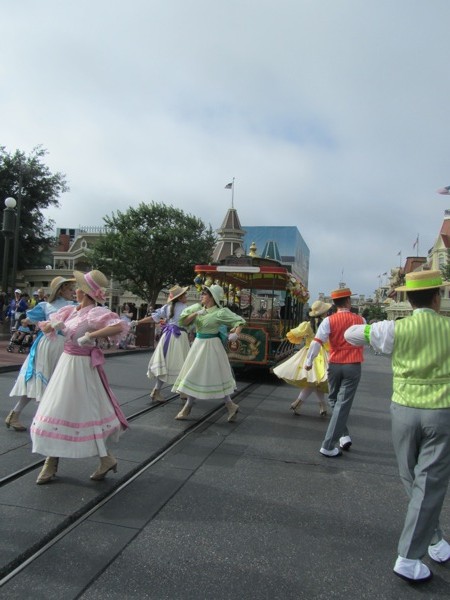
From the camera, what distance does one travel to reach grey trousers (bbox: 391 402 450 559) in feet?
9.43

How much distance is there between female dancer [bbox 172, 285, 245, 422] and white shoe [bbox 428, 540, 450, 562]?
11.7 ft

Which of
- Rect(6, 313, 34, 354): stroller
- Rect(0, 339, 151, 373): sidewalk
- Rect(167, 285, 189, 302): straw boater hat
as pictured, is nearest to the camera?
Rect(167, 285, 189, 302): straw boater hat

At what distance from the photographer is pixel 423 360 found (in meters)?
3.03

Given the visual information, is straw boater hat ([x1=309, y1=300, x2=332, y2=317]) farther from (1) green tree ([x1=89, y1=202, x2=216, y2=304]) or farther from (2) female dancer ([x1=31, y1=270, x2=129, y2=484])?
(1) green tree ([x1=89, y1=202, x2=216, y2=304])

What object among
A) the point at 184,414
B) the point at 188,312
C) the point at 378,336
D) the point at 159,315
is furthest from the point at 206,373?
the point at 378,336

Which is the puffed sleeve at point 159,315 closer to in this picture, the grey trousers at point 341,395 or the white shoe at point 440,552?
the grey trousers at point 341,395

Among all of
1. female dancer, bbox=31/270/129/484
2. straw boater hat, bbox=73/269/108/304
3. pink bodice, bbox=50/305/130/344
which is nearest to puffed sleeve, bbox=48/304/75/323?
female dancer, bbox=31/270/129/484

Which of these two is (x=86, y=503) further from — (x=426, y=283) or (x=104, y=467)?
(x=426, y=283)

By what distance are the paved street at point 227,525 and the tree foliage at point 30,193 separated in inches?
1193

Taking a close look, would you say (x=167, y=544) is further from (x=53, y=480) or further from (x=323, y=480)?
(x=323, y=480)

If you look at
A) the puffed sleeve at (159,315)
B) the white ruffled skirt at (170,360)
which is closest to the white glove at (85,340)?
the white ruffled skirt at (170,360)

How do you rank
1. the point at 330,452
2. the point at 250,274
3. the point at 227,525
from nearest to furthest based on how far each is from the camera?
the point at 227,525 < the point at 330,452 < the point at 250,274

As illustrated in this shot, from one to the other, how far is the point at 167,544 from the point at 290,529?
910 mm

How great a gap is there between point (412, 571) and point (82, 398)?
2.63 metres
